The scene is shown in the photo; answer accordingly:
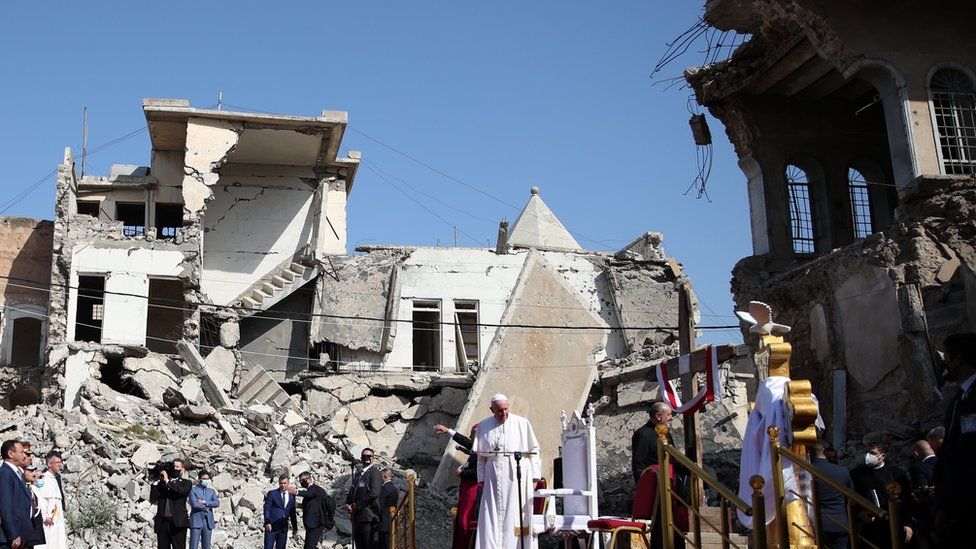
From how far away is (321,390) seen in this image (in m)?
30.0

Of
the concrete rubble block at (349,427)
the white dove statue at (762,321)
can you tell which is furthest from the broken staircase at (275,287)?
the white dove statue at (762,321)

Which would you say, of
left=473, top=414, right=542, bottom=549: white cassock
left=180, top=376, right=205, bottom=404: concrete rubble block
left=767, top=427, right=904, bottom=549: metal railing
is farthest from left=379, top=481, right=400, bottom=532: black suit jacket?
left=180, top=376, right=205, bottom=404: concrete rubble block

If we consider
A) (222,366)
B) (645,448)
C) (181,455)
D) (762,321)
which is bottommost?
(645,448)

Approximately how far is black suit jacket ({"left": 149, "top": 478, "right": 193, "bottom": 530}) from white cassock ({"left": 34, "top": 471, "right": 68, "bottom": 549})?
10.7 feet

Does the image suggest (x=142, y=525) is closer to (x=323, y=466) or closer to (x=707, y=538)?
(x=323, y=466)

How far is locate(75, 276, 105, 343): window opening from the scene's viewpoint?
31156 millimetres

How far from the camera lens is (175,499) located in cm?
1434

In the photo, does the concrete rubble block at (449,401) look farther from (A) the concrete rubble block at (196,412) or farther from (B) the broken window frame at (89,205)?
(B) the broken window frame at (89,205)

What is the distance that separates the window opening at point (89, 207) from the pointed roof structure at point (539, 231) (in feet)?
42.1

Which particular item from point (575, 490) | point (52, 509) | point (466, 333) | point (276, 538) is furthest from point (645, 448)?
point (466, 333)

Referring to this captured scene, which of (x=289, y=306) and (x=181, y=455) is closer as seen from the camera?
(x=181, y=455)

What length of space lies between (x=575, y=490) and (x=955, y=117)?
9.34 metres

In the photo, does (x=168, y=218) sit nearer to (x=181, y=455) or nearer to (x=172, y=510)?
(x=181, y=455)

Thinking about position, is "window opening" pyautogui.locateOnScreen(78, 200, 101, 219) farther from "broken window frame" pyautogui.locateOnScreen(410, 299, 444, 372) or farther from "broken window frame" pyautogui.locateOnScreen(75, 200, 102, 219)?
"broken window frame" pyautogui.locateOnScreen(410, 299, 444, 372)
